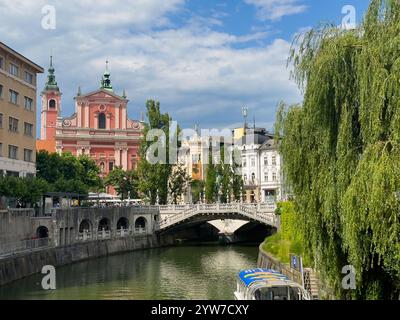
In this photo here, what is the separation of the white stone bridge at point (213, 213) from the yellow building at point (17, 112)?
18211mm

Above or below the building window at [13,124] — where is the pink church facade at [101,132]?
above

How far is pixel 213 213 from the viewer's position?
6719 centimetres

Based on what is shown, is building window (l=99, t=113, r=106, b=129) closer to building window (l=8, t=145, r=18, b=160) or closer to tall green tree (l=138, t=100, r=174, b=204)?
tall green tree (l=138, t=100, r=174, b=204)

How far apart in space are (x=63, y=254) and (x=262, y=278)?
27.3m

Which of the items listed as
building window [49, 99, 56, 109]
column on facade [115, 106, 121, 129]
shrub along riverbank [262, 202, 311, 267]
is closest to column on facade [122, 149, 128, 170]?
column on facade [115, 106, 121, 129]

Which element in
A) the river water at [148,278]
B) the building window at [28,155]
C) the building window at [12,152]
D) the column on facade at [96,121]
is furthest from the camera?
the column on facade at [96,121]

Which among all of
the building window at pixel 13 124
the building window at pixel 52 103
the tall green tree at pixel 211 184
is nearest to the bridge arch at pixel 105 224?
the building window at pixel 13 124

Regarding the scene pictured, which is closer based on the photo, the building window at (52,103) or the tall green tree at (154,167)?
the tall green tree at (154,167)

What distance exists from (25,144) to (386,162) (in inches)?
1923

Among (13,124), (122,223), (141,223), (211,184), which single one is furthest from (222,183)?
(13,124)

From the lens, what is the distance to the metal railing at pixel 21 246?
132ft

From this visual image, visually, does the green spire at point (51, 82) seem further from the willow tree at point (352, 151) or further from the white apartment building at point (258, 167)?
the willow tree at point (352, 151)

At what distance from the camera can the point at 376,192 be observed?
55.8 feet

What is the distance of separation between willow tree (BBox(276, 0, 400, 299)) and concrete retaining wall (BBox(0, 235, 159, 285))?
915 inches
